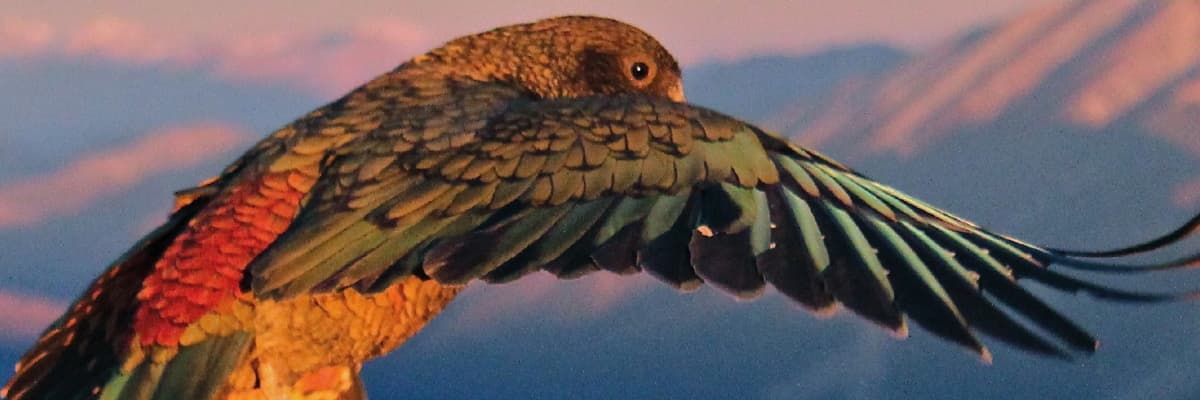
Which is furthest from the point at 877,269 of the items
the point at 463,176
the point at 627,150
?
the point at 463,176

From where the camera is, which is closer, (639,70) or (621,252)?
(621,252)

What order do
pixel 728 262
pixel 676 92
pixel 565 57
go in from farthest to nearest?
pixel 676 92 < pixel 565 57 < pixel 728 262

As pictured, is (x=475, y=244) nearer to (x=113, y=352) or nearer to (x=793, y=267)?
(x=793, y=267)

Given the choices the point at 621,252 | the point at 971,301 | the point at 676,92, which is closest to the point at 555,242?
the point at 621,252

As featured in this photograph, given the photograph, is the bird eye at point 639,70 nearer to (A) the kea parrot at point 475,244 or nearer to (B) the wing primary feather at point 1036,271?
(A) the kea parrot at point 475,244

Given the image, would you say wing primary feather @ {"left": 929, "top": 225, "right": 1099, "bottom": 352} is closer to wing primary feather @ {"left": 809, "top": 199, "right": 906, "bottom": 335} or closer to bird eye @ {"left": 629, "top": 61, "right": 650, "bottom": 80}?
wing primary feather @ {"left": 809, "top": 199, "right": 906, "bottom": 335}

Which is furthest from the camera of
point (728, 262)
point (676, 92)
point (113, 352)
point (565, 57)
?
point (676, 92)
